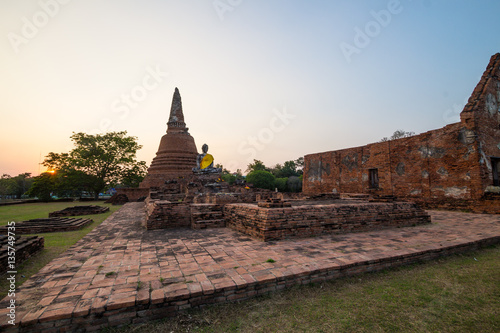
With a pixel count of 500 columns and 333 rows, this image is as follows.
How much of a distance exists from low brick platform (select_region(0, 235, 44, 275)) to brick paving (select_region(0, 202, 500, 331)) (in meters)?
0.55

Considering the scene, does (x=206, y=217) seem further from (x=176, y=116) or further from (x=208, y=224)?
(x=176, y=116)

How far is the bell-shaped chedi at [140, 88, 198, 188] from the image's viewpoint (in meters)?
17.9

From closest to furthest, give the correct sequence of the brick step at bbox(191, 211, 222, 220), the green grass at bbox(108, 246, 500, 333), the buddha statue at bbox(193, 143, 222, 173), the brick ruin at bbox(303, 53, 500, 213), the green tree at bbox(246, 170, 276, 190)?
the green grass at bbox(108, 246, 500, 333) → the brick step at bbox(191, 211, 222, 220) → the brick ruin at bbox(303, 53, 500, 213) → the buddha statue at bbox(193, 143, 222, 173) → the green tree at bbox(246, 170, 276, 190)

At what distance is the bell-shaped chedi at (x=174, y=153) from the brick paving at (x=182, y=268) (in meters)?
13.3

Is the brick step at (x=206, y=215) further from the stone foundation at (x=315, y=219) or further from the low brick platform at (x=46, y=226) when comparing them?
the low brick platform at (x=46, y=226)

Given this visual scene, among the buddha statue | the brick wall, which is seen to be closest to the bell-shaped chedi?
the buddha statue

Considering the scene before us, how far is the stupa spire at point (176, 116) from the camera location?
65.3 ft

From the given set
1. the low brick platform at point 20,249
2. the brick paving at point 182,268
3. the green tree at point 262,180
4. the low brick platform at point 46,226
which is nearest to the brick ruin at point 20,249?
the low brick platform at point 20,249

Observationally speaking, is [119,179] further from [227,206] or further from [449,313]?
[449,313]

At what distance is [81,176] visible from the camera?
73.5ft

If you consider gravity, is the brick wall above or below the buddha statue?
below

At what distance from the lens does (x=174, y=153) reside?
18641 millimetres

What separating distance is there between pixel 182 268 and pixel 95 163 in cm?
2516

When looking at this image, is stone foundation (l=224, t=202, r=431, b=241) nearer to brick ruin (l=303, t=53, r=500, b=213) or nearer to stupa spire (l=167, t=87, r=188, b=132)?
brick ruin (l=303, t=53, r=500, b=213)
